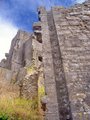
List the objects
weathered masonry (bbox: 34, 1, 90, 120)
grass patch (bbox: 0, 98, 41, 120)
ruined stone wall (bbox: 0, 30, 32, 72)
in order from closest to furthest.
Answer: weathered masonry (bbox: 34, 1, 90, 120) < grass patch (bbox: 0, 98, 41, 120) < ruined stone wall (bbox: 0, 30, 32, 72)

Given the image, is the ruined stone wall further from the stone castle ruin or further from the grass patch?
the grass patch

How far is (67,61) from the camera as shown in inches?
334

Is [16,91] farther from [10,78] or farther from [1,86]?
[10,78]

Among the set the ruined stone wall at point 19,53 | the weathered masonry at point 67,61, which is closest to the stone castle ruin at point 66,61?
the weathered masonry at point 67,61

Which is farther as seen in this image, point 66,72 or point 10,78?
point 10,78

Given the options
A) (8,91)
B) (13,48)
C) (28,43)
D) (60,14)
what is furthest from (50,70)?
(13,48)

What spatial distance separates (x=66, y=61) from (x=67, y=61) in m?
0.03

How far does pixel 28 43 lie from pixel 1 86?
1111 centimetres

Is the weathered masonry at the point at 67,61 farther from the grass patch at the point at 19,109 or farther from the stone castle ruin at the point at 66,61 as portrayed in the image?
the grass patch at the point at 19,109

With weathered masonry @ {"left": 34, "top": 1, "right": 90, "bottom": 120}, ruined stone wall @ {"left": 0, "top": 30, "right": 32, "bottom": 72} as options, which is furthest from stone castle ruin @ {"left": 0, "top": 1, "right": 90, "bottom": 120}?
ruined stone wall @ {"left": 0, "top": 30, "right": 32, "bottom": 72}

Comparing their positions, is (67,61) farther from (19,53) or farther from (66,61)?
(19,53)

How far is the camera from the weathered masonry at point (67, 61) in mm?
7208

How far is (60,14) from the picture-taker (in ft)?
35.1

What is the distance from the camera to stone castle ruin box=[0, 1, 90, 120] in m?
7.21
